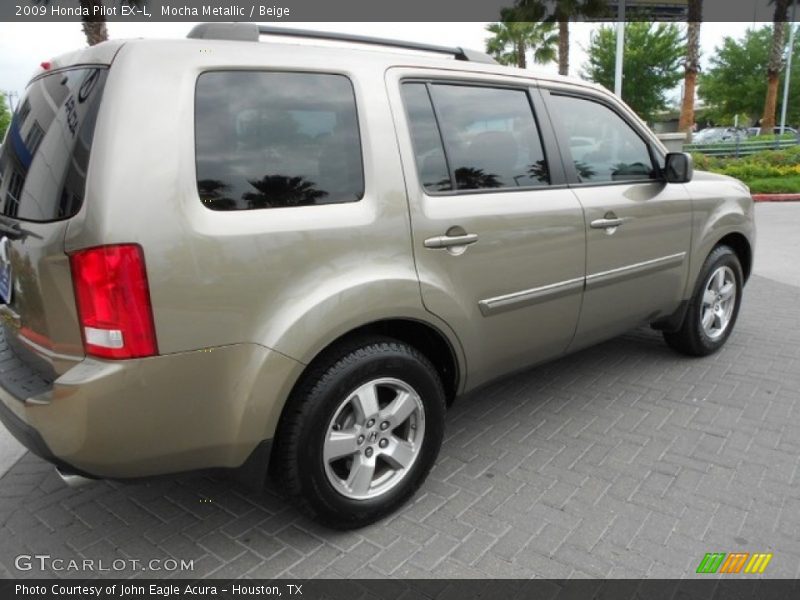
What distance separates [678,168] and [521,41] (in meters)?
30.5

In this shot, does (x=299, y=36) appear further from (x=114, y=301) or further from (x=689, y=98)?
(x=689, y=98)

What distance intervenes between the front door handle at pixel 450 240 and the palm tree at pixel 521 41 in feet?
95.3

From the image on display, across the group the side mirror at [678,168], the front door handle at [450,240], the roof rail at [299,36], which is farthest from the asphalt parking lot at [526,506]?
the roof rail at [299,36]

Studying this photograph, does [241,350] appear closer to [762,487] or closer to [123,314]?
[123,314]

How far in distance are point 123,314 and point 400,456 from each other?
128 centimetres

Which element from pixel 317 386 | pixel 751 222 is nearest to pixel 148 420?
pixel 317 386

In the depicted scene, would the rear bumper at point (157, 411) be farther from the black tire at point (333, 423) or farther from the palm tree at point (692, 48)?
the palm tree at point (692, 48)

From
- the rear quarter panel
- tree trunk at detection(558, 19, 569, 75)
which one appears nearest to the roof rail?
the rear quarter panel

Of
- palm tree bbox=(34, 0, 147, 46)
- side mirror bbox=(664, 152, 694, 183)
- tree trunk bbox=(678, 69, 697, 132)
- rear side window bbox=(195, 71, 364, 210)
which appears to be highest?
palm tree bbox=(34, 0, 147, 46)

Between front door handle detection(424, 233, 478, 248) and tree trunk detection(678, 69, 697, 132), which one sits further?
tree trunk detection(678, 69, 697, 132)

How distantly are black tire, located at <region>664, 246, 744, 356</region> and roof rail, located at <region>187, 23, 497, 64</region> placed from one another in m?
2.14

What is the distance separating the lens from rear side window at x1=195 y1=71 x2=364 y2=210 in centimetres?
206

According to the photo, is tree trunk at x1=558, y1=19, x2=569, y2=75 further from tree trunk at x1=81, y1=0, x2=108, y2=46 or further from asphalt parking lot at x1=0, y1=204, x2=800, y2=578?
asphalt parking lot at x1=0, y1=204, x2=800, y2=578

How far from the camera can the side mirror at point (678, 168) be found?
3682 mm
